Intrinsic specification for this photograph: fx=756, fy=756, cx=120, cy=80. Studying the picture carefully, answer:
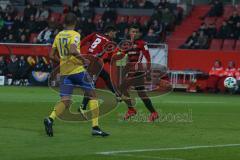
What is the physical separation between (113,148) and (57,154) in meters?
1.18

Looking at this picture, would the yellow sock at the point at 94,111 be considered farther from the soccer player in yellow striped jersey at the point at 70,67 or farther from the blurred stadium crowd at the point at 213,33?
the blurred stadium crowd at the point at 213,33

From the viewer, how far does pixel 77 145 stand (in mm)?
12234

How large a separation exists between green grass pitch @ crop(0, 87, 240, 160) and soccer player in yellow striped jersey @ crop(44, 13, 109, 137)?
1.54 ft

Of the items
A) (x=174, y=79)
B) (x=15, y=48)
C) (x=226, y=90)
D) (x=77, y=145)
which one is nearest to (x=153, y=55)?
(x=174, y=79)

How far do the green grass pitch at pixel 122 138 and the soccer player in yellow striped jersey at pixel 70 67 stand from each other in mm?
470

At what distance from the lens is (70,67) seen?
1373cm

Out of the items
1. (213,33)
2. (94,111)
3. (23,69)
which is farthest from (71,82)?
(213,33)

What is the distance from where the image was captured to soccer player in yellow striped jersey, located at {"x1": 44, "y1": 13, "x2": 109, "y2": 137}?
1358cm

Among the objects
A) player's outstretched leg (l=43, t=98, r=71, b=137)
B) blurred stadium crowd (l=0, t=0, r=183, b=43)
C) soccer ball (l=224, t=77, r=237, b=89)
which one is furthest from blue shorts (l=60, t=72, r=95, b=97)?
blurred stadium crowd (l=0, t=0, r=183, b=43)

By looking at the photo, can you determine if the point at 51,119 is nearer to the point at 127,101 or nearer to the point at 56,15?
the point at 127,101

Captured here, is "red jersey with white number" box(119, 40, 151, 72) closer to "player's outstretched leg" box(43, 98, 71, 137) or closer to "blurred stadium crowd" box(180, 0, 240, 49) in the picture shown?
"player's outstretched leg" box(43, 98, 71, 137)

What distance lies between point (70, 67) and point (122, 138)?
1.61 m

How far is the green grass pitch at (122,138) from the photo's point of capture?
438 inches

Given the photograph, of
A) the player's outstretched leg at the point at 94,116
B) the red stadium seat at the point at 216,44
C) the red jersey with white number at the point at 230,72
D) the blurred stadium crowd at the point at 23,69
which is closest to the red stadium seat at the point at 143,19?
the red stadium seat at the point at 216,44
